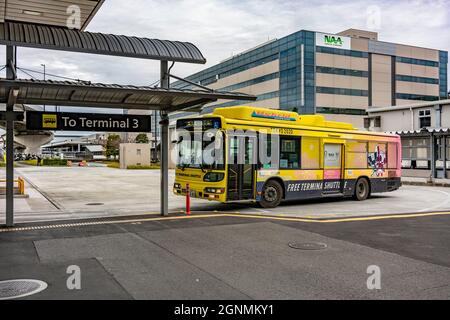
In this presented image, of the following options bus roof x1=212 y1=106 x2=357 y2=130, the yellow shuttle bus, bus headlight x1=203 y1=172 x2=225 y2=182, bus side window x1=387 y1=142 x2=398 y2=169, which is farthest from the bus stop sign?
bus side window x1=387 y1=142 x2=398 y2=169

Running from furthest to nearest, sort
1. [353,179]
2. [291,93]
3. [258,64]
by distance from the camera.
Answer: [258,64], [291,93], [353,179]

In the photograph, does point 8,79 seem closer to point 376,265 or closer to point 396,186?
point 376,265

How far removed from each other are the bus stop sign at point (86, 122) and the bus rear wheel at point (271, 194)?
15.9 ft

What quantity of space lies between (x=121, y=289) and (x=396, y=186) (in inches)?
697

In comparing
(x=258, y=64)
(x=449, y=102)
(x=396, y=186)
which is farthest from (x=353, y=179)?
(x=258, y=64)

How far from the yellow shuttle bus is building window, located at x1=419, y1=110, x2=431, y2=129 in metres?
20.3

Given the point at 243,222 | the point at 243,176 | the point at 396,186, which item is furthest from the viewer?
the point at 396,186

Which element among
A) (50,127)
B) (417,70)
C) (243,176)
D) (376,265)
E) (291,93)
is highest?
(417,70)

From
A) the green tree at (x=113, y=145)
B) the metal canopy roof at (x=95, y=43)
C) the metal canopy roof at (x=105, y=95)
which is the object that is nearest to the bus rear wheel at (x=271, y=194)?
the metal canopy roof at (x=105, y=95)

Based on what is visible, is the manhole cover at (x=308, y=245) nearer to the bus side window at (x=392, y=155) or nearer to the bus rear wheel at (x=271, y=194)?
the bus rear wheel at (x=271, y=194)

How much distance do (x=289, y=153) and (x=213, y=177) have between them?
342 centimetres

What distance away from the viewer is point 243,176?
14.9m

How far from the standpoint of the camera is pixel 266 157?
15578mm

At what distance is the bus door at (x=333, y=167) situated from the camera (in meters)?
17.7
